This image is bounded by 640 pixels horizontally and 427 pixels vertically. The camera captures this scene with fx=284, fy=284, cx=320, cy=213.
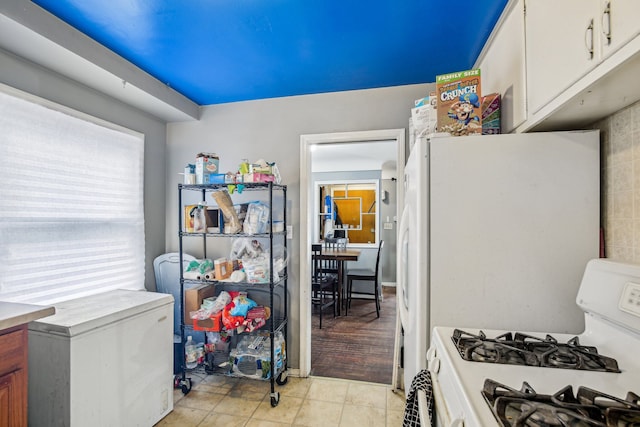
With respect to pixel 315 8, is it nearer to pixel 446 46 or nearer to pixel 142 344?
pixel 446 46

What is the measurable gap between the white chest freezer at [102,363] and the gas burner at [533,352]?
68.6 inches

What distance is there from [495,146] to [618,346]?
2.54 feet

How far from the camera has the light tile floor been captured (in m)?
1.89

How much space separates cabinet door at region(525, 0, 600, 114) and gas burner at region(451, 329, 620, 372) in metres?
0.85

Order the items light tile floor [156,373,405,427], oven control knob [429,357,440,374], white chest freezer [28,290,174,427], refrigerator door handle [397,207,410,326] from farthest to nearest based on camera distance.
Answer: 1. light tile floor [156,373,405,427]
2. refrigerator door handle [397,207,410,326]
3. white chest freezer [28,290,174,427]
4. oven control knob [429,357,440,374]

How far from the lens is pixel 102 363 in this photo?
1.52 m

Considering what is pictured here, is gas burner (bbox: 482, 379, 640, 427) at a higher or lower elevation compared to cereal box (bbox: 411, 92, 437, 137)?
lower

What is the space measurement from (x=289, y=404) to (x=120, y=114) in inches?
102

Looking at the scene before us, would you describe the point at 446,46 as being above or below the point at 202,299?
above

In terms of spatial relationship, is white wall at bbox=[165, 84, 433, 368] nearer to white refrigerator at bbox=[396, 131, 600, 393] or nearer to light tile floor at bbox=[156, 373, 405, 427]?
light tile floor at bbox=[156, 373, 405, 427]

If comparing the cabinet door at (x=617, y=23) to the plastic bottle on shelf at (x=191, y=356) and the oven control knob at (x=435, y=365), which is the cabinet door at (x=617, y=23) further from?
the plastic bottle on shelf at (x=191, y=356)

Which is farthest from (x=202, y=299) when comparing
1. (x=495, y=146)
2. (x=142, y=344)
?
(x=495, y=146)

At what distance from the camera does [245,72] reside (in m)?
2.09

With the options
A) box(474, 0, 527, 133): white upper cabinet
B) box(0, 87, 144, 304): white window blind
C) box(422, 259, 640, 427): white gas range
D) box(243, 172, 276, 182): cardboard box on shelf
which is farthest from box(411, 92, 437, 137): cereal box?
box(0, 87, 144, 304): white window blind
